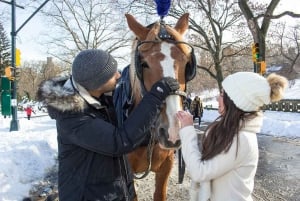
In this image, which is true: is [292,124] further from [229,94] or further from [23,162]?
[229,94]

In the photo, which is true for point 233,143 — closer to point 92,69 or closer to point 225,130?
point 225,130

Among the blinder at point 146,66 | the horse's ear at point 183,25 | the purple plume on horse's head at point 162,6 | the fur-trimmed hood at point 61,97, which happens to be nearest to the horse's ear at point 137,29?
Answer: the blinder at point 146,66

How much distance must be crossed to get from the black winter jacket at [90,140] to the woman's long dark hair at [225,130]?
17.6 inches

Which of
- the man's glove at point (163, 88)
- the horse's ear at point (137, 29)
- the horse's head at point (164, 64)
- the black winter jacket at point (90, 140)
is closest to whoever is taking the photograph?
the black winter jacket at point (90, 140)

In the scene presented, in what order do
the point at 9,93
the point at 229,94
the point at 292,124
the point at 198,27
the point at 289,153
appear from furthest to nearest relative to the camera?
the point at 198,27, the point at 292,124, the point at 9,93, the point at 289,153, the point at 229,94

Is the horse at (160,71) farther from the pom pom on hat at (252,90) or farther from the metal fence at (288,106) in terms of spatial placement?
the metal fence at (288,106)

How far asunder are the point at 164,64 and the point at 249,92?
1024 mm

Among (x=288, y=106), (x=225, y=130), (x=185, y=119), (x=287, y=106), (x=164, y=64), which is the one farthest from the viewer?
(x=287, y=106)

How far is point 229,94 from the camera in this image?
238 centimetres

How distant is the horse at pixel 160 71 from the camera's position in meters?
2.87

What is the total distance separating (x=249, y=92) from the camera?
230 cm

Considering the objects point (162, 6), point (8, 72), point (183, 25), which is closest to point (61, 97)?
point (183, 25)

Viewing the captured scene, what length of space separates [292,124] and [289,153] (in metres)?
7.05

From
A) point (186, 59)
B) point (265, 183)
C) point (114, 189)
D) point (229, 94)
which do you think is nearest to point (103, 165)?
point (114, 189)
